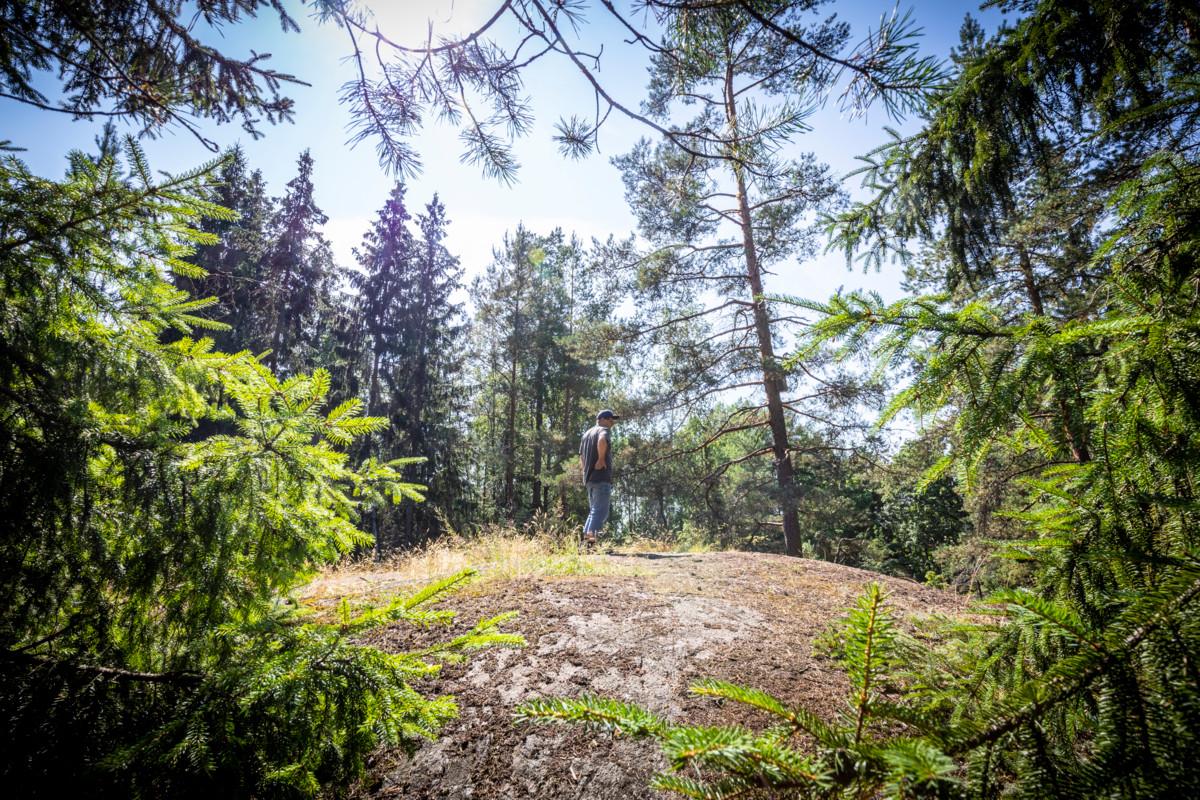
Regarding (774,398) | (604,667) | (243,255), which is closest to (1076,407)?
A: (604,667)

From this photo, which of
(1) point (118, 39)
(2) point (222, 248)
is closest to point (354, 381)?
(2) point (222, 248)

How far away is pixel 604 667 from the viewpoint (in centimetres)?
267

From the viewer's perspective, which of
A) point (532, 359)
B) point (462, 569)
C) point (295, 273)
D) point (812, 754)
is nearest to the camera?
point (812, 754)

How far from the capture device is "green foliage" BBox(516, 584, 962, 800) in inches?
24.5

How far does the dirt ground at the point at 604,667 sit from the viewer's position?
1988 millimetres

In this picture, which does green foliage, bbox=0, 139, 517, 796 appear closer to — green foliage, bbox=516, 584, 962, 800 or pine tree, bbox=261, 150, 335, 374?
green foliage, bbox=516, 584, 962, 800

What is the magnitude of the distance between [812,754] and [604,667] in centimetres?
215

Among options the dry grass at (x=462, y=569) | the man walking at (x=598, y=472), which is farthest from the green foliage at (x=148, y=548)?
the man walking at (x=598, y=472)

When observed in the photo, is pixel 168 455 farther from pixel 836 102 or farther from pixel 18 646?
pixel 836 102

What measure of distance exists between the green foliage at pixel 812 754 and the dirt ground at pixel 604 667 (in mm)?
751

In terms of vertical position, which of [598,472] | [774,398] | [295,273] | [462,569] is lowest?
[462,569]

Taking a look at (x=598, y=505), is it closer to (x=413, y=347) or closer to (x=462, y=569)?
(x=462, y=569)

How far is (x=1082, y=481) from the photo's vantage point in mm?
1311

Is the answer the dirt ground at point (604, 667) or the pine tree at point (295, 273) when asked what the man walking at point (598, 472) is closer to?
the dirt ground at point (604, 667)
